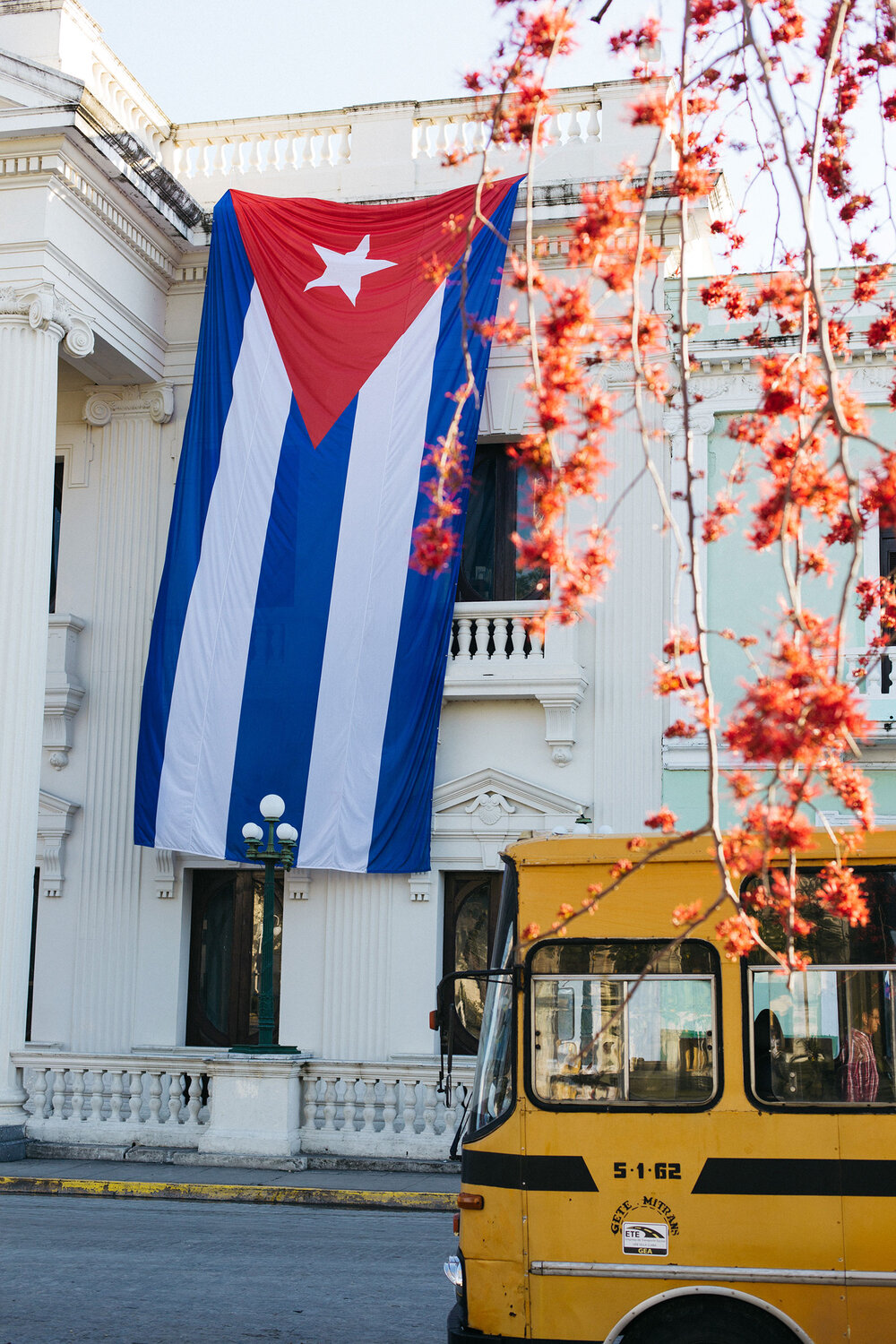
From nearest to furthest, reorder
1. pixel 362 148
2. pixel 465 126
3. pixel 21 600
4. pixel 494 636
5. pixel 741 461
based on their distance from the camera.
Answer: pixel 741 461 < pixel 21 600 < pixel 494 636 < pixel 465 126 < pixel 362 148

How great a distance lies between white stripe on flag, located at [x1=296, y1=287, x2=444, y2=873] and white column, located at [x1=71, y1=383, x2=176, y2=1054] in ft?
10.2

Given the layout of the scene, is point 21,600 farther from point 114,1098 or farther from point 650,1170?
point 650,1170

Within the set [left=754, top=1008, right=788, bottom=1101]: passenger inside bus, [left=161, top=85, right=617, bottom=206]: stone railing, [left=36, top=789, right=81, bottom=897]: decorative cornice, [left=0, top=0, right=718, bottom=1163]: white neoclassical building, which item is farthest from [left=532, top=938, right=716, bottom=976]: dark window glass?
[left=161, top=85, right=617, bottom=206]: stone railing

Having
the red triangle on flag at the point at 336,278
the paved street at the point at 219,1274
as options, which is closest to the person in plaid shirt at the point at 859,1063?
the paved street at the point at 219,1274

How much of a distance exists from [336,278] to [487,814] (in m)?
6.92

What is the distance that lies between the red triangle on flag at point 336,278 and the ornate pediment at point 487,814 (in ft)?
15.1

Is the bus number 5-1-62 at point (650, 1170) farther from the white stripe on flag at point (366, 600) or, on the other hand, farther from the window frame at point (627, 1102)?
the white stripe on flag at point (366, 600)

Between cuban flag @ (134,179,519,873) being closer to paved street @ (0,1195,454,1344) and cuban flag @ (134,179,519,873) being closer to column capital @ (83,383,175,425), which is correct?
column capital @ (83,383,175,425)

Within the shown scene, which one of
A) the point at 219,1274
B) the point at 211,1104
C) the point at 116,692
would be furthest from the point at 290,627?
the point at 219,1274

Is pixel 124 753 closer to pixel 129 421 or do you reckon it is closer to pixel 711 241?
pixel 129 421

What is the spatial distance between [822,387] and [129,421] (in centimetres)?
1578

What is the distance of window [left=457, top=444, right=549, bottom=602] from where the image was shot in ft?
61.0

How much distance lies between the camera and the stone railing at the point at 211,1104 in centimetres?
1480

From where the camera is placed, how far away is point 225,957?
18.8 meters
